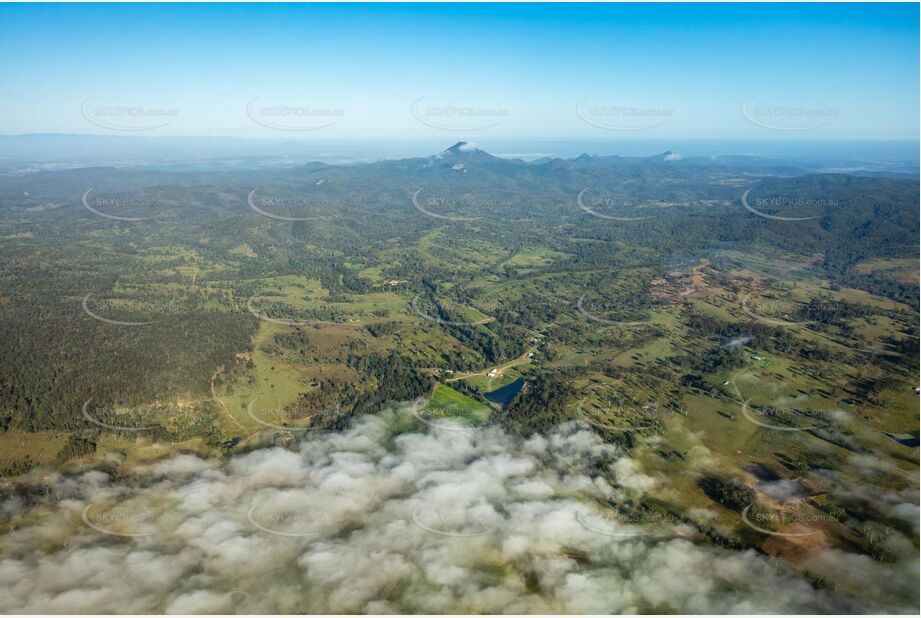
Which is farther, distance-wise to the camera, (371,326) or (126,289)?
(126,289)

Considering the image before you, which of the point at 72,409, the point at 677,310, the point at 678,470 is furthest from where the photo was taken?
the point at 677,310

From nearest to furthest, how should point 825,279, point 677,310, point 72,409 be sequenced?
point 72,409 < point 677,310 < point 825,279

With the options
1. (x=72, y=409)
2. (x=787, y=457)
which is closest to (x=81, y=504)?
(x=72, y=409)

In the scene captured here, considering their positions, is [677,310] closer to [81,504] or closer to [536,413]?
[536,413]

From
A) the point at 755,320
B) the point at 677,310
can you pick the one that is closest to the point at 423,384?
the point at 677,310

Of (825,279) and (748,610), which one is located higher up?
(825,279)

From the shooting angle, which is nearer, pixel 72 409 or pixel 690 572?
pixel 690 572
